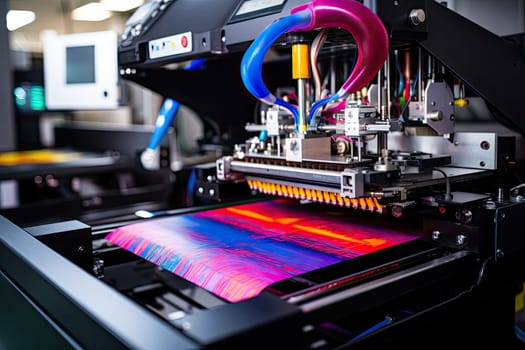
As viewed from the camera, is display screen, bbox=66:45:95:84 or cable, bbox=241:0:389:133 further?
display screen, bbox=66:45:95:84

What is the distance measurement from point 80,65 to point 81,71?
0.14 feet

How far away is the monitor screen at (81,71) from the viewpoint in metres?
2.12

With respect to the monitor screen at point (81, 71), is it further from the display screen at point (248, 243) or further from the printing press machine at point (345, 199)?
the display screen at point (248, 243)

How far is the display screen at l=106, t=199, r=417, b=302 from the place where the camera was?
0.88 meters

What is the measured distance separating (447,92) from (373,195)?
1.16 feet

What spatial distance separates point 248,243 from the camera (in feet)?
3.44

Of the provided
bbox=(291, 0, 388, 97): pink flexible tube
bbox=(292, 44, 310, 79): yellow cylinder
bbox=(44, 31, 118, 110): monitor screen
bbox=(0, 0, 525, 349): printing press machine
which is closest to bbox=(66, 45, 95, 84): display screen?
bbox=(44, 31, 118, 110): monitor screen

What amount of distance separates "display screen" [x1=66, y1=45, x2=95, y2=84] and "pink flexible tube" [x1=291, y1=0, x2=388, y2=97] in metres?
1.78

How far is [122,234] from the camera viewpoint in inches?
45.7

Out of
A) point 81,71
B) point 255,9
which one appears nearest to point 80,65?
point 81,71

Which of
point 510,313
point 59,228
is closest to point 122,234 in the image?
point 59,228

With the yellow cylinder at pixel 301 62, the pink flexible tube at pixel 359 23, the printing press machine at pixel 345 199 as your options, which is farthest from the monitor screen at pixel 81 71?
the pink flexible tube at pixel 359 23

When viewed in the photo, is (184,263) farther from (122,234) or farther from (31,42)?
(31,42)

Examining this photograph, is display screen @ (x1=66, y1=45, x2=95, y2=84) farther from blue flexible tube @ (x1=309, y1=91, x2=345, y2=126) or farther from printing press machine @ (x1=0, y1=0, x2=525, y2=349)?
blue flexible tube @ (x1=309, y1=91, x2=345, y2=126)
